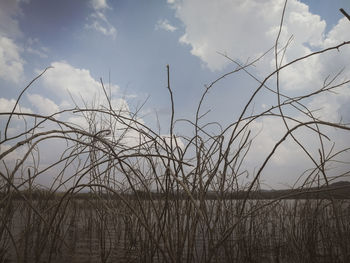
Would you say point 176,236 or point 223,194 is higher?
point 223,194

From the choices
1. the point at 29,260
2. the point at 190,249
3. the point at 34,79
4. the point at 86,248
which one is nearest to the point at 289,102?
the point at 190,249

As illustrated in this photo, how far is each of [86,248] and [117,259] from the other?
0.72 meters

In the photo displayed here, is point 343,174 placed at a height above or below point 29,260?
above

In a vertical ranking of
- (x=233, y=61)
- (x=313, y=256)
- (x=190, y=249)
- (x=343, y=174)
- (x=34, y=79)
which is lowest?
(x=313, y=256)

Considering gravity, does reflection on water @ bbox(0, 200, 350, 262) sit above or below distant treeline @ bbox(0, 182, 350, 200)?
below

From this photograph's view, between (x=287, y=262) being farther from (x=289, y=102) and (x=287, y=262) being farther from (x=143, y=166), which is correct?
(x=289, y=102)

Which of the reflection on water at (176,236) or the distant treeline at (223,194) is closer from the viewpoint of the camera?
the distant treeline at (223,194)

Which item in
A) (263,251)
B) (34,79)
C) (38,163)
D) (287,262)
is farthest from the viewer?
(263,251)

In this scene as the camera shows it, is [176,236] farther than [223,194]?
Yes

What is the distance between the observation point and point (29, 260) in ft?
7.56

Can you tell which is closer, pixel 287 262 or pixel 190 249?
pixel 190 249

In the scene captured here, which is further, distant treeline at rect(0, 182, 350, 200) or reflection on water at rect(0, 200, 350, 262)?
reflection on water at rect(0, 200, 350, 262)

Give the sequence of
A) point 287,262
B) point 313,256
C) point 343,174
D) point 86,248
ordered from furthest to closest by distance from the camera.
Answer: point 86,248 < point 287,262 < point 313,256 < point 343,174

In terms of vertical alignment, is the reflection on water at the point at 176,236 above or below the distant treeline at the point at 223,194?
below
